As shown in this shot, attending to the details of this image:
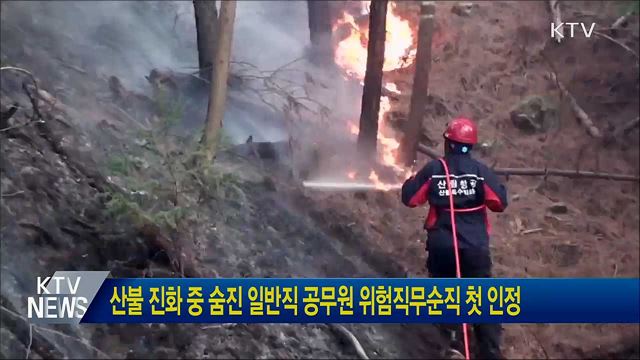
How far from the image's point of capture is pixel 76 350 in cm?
494

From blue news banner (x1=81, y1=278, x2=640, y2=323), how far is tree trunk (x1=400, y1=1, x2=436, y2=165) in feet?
7.21

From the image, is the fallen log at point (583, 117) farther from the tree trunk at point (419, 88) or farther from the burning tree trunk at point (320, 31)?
the burning tree trunk at point (320, 31)

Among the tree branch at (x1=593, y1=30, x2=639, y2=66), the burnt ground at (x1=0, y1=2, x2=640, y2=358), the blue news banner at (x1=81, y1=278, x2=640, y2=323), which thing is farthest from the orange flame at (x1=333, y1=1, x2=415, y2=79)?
the blue news banner at (x1=81, y1=278, x2=640, y2=323)

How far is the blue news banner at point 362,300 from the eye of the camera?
3.62 metres

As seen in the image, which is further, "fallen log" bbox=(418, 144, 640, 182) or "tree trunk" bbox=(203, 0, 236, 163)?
"fallen log" bbox=(418, 144, 640, 182)

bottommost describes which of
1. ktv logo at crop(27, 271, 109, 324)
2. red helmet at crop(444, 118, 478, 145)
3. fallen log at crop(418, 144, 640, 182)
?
ktv logo at crop(27, 271, 109, 324)

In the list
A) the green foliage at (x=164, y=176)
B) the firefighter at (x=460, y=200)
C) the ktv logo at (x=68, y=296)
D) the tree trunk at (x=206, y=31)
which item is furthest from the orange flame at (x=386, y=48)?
the ktv logo at (x=68, y=296)

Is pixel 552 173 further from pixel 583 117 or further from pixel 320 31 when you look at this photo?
pixel 320 31

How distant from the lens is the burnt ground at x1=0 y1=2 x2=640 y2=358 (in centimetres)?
509

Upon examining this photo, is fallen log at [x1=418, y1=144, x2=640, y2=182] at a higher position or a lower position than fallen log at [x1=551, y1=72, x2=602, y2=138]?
lower

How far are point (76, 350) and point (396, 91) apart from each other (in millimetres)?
2875

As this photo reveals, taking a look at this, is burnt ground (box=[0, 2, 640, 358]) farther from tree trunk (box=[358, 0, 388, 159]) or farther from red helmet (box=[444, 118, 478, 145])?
red helmet (box=[444, 118, 478, 145])

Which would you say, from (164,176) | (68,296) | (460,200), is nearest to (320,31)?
(164,176)

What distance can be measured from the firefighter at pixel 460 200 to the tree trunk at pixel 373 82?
897 millimetres
